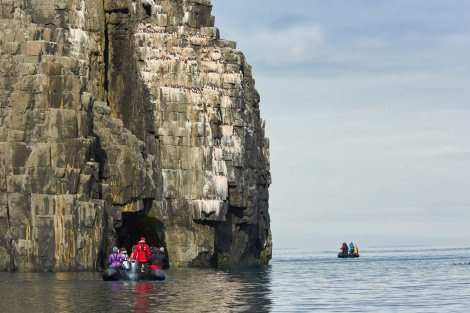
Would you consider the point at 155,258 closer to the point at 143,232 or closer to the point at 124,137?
the point at 124,137

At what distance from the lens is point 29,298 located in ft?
206

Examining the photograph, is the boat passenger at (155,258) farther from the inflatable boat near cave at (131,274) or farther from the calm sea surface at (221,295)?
the calm sea surface at (221,295)

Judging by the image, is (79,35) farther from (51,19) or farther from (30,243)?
(30,243)

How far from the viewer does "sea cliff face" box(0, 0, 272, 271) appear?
314 ft

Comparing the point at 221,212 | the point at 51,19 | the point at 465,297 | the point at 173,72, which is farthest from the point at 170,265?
the point at 465,297

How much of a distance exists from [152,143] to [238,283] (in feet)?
137

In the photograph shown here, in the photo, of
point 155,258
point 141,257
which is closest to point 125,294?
point 141,257

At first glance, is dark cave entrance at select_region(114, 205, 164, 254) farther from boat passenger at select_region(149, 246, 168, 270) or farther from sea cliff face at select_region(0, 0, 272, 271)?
boat passenger at select_region(149, 246, 168, 270)

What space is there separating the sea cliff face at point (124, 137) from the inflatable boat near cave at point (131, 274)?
1221 cm

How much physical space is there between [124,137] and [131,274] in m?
31.5

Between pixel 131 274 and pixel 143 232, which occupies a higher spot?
pixel 143 232

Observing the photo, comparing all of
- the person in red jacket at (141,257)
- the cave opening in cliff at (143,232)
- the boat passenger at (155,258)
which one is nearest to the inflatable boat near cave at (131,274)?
the person in red jacket at (141,257)

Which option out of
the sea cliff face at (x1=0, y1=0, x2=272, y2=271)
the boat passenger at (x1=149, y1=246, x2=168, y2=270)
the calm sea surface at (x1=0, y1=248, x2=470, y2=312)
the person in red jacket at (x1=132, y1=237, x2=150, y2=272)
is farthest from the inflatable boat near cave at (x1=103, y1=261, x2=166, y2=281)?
the sea cliff face at (x1=0, y1=0, x2=272, y2=271)

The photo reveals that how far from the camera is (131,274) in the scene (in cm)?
8412
